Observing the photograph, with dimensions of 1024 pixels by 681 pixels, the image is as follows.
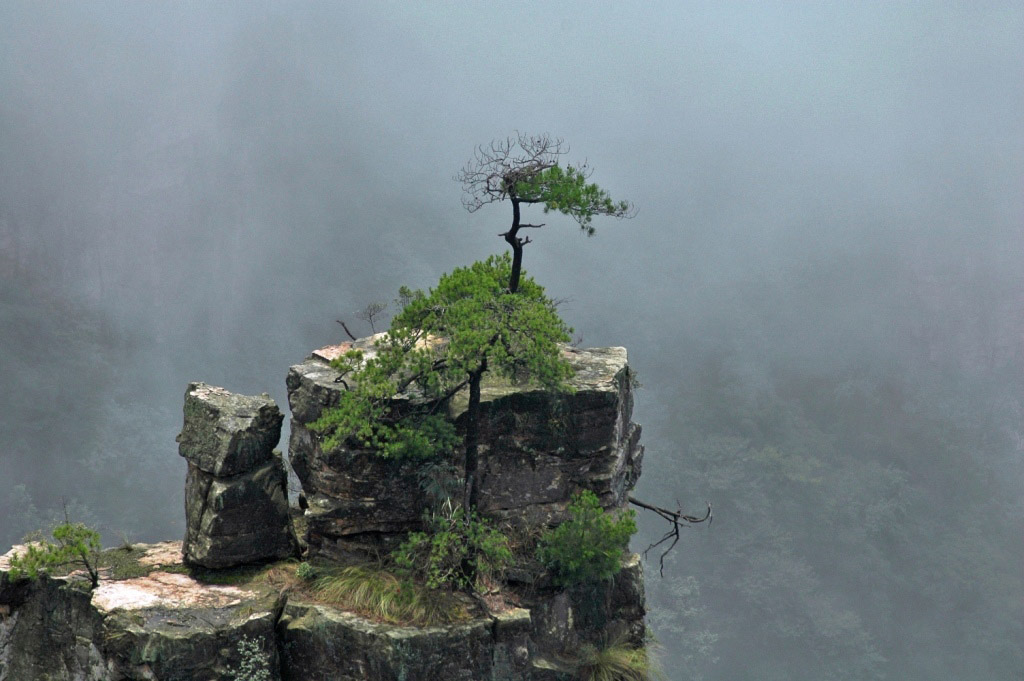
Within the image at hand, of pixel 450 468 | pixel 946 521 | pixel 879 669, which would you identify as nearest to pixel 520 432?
pixel 450 468

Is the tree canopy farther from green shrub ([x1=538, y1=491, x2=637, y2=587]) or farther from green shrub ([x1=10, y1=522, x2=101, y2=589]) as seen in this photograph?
green shrub ([x1=10, y1=522, x2=101, y2=589])

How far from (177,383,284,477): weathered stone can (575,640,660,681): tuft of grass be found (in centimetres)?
600

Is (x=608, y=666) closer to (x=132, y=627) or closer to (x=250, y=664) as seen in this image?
(x=250, y=664)

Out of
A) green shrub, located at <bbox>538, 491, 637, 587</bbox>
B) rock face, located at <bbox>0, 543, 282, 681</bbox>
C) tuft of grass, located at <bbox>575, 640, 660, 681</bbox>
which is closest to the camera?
rock face, located at <bbox>0, 543, 282, 681</bbox>

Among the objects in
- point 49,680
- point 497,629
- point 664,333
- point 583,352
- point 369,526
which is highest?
point 664,333

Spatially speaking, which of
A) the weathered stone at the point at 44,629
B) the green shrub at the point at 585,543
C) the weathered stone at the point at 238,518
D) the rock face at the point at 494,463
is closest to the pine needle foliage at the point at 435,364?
the rock face at the point at 494,463

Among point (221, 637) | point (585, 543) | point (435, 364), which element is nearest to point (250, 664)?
point (221, 637)

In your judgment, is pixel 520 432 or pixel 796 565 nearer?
pixel 520 432

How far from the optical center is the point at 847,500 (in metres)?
63.9

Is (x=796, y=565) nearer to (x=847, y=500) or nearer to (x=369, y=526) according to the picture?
(x=847, y=500)

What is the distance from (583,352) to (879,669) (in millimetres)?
47660

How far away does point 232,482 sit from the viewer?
15.9 m

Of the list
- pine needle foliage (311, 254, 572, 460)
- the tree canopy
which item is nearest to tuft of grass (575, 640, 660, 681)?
the tree canopy

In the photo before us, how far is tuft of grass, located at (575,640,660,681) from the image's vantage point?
16156 mm
